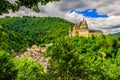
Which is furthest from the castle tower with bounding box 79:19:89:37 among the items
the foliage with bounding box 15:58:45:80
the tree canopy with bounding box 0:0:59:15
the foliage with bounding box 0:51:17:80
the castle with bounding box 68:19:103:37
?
the tree canopy with bounding box 0:0:59:15

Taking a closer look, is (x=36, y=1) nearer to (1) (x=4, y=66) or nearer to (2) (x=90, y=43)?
(1) (x=4, y=66)

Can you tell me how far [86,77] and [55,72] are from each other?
409cm

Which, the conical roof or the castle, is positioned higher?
the conical roof

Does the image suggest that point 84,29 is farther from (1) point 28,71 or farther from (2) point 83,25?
(1) point 28,71

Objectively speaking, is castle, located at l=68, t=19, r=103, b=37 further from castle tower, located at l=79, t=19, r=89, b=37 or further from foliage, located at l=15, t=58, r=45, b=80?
foliage, located at l=15, t=58, r=45, b=80

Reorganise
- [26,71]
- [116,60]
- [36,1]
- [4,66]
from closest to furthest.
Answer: [36,1] < [4,66] < [26,71] < [116,60]

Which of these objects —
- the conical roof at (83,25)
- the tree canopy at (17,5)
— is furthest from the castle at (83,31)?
the tree canopy at (17,5)

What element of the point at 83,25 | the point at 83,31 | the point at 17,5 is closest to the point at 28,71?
the point at 17,5

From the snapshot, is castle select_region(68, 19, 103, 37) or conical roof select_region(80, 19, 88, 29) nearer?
castle select_region(68, 19, 103, 37)

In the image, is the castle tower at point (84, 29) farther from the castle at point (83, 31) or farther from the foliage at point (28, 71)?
the foliage at point (28, 71)

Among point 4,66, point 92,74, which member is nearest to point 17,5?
point 4,66

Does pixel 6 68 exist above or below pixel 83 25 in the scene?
below

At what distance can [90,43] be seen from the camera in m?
148

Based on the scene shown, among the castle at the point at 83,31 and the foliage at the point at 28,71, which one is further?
the castle at the point at 83,31
